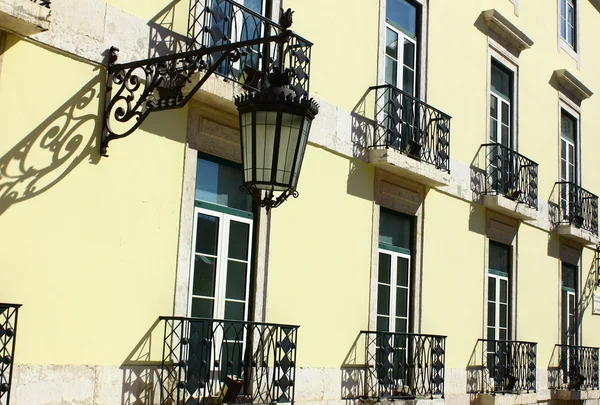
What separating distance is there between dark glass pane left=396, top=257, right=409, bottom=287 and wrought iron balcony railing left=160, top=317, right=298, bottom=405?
7.11ft

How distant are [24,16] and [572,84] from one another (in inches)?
442

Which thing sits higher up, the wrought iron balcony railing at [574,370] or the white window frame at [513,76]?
the white window frame at [513,76]

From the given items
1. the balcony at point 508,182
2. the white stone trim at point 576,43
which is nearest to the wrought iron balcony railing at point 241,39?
the balcony at point 508,182

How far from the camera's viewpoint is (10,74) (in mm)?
6250

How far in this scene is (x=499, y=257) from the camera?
12641 millimetres

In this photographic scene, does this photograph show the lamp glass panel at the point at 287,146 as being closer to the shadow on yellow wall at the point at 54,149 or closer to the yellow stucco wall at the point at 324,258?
the shadow on yellow wall at the point at 54,149

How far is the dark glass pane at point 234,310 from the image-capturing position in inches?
315

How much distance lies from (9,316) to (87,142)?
149 cm

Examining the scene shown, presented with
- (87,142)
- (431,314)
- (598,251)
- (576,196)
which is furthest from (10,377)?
(598,251)

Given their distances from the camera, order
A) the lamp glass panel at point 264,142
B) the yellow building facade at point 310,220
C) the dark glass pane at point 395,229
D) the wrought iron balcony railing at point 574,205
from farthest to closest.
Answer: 1. the wrought iron balcony railing at point 574,205
2. the dark glass pane at point 395,229
3. the yellow building facade at point 310,220
4. the lamp glass panel at point 264,142

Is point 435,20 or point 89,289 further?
point 435,20

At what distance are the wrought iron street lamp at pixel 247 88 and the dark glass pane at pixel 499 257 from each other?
4.80 m

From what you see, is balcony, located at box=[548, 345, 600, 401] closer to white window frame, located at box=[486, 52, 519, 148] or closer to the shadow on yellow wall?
white window frame, located at box=[486, 52, 519, 148]

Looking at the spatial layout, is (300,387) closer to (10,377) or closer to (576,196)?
(10,377)
